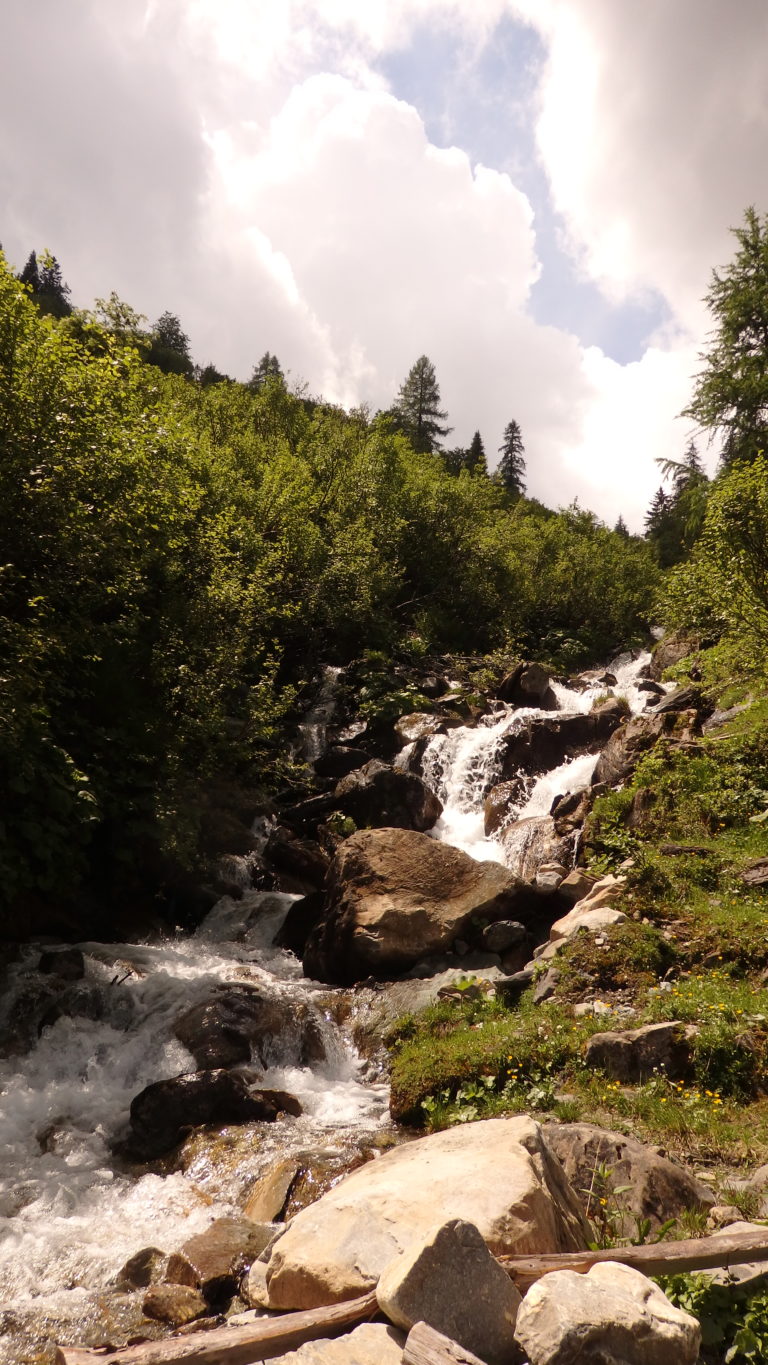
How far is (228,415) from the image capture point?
35719 millimetres

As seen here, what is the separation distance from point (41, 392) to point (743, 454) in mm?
22880

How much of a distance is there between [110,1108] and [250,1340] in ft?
21.5

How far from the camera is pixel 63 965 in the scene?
11.7 metres

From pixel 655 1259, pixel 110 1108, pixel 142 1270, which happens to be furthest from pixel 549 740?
pixel 655 1259

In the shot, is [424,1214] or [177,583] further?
[177,583]

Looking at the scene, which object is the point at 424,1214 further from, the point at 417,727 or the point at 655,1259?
the point at 417,727

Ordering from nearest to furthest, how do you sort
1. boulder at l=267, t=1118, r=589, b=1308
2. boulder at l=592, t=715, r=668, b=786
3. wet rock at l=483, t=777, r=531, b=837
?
boulder at l=267, t=1118, r=589, b=1308
boulder at l=592, t=715, r=668, b=786
wet rock at l=483, t=777, r=531, b=837

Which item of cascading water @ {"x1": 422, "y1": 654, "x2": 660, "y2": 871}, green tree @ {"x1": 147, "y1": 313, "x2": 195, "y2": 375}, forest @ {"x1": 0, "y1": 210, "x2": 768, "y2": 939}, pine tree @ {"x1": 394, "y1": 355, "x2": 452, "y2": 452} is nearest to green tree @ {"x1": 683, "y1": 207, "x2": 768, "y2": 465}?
forest @ {"x1": 0, "y1": 210, "x2": 768, "y2": 939}

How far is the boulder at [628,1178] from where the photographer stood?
17.2 ft

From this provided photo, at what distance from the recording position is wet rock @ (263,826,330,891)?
58.0 feet

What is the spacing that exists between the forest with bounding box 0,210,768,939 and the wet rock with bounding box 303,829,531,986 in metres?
3.46

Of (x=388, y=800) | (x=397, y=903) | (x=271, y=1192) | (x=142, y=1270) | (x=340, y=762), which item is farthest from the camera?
(x=340, y=762)

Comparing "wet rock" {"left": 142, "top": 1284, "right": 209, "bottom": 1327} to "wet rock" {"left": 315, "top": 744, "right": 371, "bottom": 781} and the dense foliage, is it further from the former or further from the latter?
"wet rock" {"left": 315, "top": 744, "right": 371, "bottom": 781}

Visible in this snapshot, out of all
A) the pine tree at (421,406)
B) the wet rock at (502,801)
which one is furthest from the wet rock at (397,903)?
the pine tree at (421,406)
